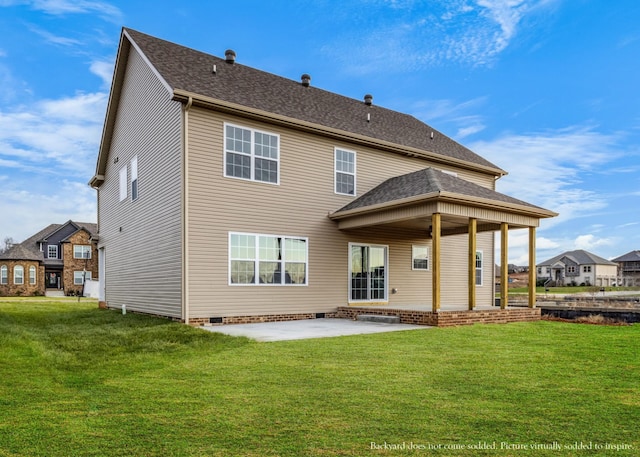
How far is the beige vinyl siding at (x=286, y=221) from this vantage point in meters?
11.8

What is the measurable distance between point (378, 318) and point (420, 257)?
4.88 m

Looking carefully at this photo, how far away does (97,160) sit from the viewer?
18.6m

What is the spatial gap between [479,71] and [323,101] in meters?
7.40

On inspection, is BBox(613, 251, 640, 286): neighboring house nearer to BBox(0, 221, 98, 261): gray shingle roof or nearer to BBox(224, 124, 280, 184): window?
BBox(0, 221, 98, 261): gray shingle roof

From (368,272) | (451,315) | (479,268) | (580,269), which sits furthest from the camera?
(580,269)

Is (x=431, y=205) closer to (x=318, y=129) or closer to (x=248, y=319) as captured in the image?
(x=318, y=129)

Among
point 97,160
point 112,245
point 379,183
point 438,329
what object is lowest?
point 438,329

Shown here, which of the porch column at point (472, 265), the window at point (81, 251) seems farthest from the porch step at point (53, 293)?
the porch column at point (472, 265)

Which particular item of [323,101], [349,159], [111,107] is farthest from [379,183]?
[111,107]

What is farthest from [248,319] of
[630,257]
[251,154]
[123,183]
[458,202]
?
[630,257]

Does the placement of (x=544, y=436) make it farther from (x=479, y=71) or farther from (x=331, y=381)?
(x=479, y=71)

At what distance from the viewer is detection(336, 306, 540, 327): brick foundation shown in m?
11.2

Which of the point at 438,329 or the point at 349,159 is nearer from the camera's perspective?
the point at 438,329

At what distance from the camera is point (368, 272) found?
1529 centimetres
